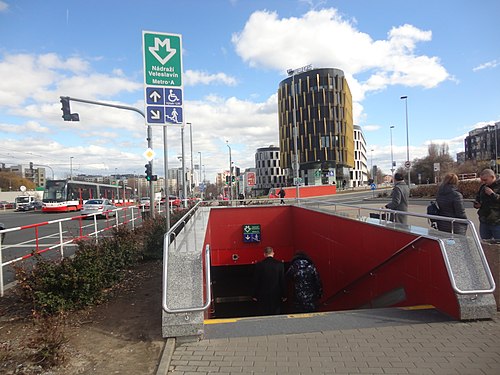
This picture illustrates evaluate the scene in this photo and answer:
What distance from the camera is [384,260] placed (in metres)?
6.25

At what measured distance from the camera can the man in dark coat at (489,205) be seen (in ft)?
18.1

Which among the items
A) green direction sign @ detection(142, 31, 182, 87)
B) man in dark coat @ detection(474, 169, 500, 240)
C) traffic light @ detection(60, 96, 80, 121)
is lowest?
man in dark coat @ detection(474, 169, 500, 240)

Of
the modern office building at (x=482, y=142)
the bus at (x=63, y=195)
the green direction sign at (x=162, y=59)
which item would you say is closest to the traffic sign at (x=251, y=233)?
the green direction sign at (x=162, y=59)

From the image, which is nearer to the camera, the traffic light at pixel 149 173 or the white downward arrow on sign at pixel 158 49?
the white downward arrow on sign at pixel 158 49

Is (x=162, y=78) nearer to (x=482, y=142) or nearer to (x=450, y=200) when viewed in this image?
(x=450, y=200)

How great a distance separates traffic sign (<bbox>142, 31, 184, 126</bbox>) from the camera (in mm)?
6383

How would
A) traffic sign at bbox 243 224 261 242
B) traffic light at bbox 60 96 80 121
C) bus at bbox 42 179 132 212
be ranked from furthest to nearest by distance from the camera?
bus at bbox 42 179 132 212 < traffic light at bbox 60 96 80 121 < traffic sign at bbox 243 224 261 242

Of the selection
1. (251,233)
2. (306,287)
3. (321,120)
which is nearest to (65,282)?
(306,287)

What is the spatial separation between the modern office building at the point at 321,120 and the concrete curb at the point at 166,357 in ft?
206

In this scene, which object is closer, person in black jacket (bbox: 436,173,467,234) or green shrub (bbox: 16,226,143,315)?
green shrub (bbox: 16,226,143,315)

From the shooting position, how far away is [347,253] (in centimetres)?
818

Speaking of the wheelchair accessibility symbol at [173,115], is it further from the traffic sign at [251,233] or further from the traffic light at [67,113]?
the traffic light at [67,113]

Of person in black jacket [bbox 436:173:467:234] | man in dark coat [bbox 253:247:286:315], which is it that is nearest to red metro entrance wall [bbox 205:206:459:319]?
person in black jacket [bbox 436:173:467:234]

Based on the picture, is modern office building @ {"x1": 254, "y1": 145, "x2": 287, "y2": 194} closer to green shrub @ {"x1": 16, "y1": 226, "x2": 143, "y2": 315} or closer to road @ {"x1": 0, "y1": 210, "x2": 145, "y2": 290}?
road @ {"x1": 0, "y1": 210, "x2": 145, "y2": 290}
